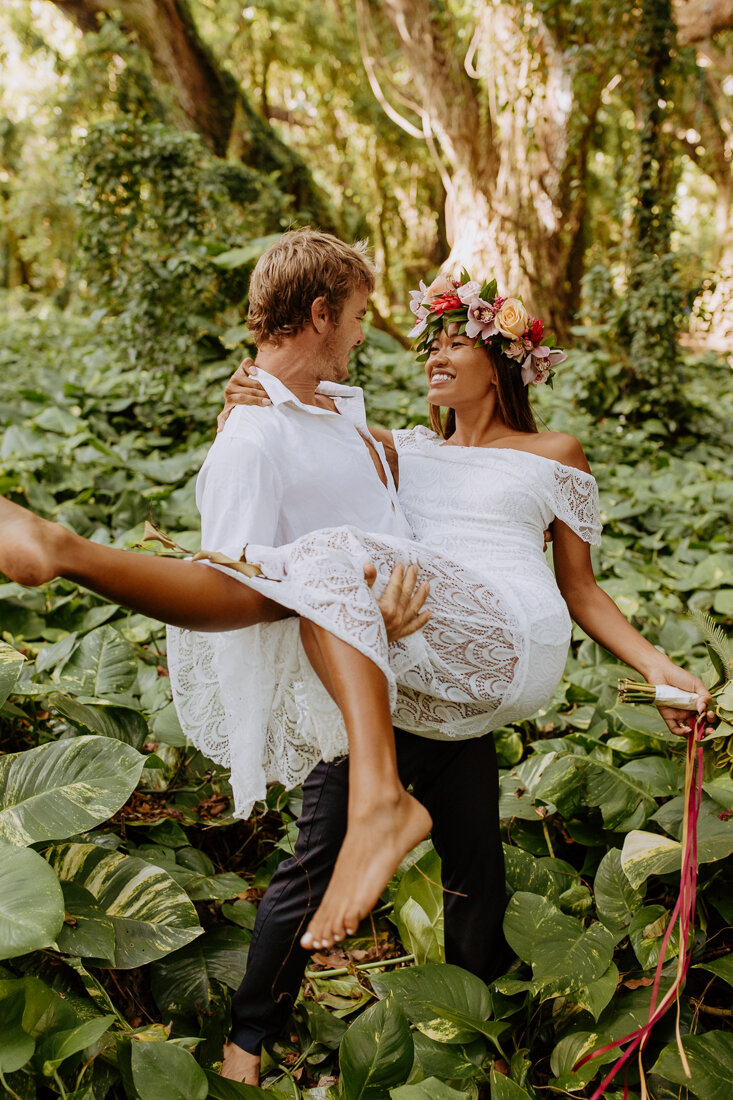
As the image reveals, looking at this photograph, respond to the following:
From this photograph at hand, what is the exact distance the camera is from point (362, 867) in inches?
47.7

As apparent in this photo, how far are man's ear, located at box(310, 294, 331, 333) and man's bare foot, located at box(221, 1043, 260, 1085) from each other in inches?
58.7

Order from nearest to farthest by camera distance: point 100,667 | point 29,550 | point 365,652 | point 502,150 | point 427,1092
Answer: point 29,550 → point 365,652 → point 427,1092 → point 100,667 → point 502,150

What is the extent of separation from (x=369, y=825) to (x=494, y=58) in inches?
289

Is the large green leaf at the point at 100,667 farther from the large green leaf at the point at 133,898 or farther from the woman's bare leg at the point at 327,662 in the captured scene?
the woman's bare leg at the point at 327,662

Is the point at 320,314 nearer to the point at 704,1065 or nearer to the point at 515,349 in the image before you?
the point at 515,349

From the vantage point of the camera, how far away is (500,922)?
71.2 inches

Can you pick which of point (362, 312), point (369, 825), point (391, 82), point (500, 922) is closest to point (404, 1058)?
point (500, 922)

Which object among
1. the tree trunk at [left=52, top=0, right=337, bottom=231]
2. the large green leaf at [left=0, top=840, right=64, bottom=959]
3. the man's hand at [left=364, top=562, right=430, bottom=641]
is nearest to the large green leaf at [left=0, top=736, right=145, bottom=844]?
the large green leaf at [left=0, top=840, right=64, bottom=959]

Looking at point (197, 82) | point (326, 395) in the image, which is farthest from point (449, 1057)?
point (197, 82)

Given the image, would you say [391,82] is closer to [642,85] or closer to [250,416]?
[642,85]

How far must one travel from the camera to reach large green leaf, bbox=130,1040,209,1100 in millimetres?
1346

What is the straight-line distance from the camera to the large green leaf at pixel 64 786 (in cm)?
156

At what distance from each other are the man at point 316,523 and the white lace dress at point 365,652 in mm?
141

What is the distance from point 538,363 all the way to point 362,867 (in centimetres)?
134
